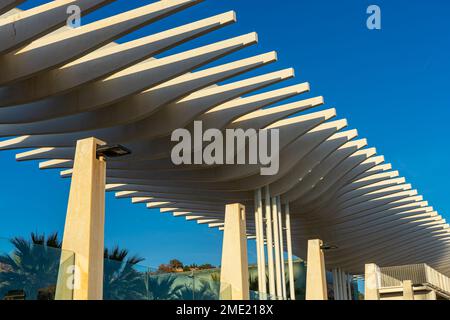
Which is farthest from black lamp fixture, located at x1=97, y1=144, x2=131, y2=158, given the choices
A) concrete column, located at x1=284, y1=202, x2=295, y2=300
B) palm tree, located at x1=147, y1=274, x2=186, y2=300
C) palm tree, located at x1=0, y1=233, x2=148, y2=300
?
concrete column, located at x1=284, y1=202, x2=295, y2=300

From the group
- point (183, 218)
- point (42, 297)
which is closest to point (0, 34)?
point (42, 297)

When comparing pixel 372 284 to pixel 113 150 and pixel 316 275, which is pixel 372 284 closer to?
pixel 316 275

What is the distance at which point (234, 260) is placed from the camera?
13797 mm

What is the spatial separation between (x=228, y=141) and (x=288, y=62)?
517 centimetres

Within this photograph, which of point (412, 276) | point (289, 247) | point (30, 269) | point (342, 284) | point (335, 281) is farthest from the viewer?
point (342, 284)

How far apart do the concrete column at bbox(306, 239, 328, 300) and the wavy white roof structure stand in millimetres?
5026

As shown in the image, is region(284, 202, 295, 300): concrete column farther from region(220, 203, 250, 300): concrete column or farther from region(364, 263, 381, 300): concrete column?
region(220, 203, 250, 300): concrete column

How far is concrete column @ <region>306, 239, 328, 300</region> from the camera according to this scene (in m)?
18.4

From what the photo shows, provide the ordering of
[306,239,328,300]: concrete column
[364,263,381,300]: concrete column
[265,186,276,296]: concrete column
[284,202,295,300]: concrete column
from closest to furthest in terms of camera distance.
A: [306,239,328,300]: concrete column, [364,263,381,300]: concrete column, [265,186,276,296]: concrete column, [284,202,295,300]: concrete column

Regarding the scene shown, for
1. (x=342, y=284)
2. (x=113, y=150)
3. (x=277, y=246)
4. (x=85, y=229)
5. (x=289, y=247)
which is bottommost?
(x=85, y=229)

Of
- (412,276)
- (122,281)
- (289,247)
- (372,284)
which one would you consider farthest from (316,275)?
(412,276)

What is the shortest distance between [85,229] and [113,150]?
1358 mm
